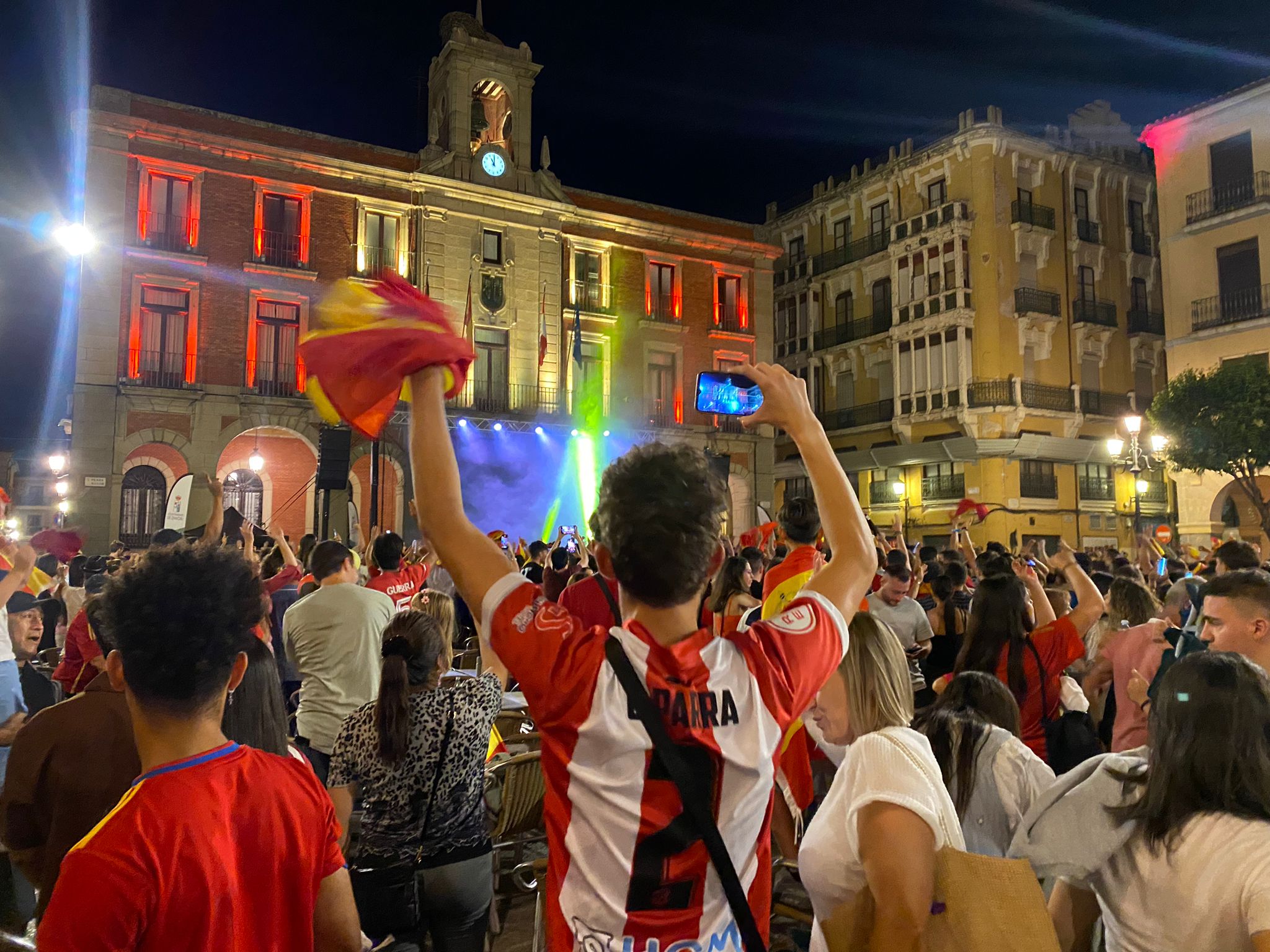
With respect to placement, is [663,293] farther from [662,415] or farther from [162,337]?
[162,337]

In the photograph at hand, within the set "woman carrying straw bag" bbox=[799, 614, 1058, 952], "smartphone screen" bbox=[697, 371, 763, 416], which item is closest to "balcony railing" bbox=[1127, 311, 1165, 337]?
"smartphone screen" bbox=[697, 371, 763, 416]

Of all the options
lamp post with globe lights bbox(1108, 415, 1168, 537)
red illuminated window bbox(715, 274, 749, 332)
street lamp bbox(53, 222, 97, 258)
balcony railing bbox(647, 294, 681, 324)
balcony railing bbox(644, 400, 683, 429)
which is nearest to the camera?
street lamp bbox(53, 222, 97, 258)

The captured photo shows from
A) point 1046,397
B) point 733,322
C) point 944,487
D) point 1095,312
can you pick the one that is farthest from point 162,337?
point 1095,312

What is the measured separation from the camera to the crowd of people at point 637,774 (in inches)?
60.5

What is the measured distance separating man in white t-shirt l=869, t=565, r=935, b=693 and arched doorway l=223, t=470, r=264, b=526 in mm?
21303

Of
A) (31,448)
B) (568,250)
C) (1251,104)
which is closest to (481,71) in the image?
(568,250)

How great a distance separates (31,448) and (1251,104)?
8378 cm

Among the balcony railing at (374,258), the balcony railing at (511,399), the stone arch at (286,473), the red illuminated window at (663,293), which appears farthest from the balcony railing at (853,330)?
the stone arch at (286,473)

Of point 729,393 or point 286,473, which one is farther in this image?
point 286,473

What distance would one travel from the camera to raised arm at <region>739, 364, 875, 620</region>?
1867mm

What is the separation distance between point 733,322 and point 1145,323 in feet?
52.3

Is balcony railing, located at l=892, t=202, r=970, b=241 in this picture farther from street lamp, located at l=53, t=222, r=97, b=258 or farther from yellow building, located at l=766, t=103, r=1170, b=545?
street lamp, located at l=53, t=222, r=97, b=258

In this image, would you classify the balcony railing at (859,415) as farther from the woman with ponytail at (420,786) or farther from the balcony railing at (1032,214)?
the woman with ponytail at (420,786)

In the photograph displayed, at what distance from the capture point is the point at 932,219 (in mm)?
30422
